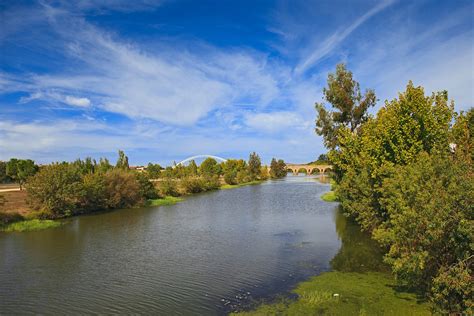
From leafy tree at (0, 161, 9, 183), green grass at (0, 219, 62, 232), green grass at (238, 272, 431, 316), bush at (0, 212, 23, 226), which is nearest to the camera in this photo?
green grass at (238, 272, 431, 316)

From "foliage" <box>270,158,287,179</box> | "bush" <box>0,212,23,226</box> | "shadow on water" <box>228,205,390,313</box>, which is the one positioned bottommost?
"shadow on water" <box>228,205,390,313</box>

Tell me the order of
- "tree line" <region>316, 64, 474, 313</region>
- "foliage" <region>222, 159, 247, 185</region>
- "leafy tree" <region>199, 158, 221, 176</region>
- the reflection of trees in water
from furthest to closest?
"foliage" <region>222, 159, 247, 185</region>, "leafy tree" <region>199, 158, 221, 176</region>, the reflection of trees in water, "tree line" <region>316, 64, 474, 313</region>

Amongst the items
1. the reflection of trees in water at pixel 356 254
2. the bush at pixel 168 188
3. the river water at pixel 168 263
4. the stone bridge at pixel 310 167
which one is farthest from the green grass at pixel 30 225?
the stone bridge at pixel 310 167

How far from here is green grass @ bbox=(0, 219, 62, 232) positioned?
33594 millimetres

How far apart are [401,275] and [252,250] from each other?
37.3 feet

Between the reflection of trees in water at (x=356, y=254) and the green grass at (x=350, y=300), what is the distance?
6.98 feet

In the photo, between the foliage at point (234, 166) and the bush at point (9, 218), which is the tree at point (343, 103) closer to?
the bush at point (9, 218)

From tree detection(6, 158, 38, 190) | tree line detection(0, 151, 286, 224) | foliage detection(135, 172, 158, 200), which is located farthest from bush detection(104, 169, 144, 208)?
tree detection(6, 158, 38, 190)

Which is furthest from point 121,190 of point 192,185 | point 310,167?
point 310,167

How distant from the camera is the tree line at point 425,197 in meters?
10.5

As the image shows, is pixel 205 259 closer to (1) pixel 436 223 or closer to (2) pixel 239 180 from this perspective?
(1) pixel 436 223

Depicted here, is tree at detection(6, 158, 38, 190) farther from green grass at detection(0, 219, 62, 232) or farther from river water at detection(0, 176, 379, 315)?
river water at detection(0, 176, 379, 315)

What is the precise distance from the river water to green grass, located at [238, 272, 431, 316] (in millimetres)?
1218

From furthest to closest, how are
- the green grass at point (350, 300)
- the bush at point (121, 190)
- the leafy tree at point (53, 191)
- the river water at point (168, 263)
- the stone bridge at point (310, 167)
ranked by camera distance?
the stone bridge at point (310, 167)
the bush at point (121, 190)
the leafy tree at point (53, 191)
the river water at point (168, 263)
the green grass at point (350, 300)
